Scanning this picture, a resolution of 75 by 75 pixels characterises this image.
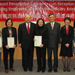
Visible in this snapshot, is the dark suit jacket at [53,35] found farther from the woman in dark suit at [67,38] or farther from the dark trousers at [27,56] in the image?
the dark trousers at [27,56]

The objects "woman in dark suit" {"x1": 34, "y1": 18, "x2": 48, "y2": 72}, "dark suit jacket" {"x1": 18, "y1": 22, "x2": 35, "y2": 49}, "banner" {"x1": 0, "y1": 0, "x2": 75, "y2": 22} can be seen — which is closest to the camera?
"woman in dark suit" {"x1": 34, "y1": 18, "x2": 48, "y2": 72}

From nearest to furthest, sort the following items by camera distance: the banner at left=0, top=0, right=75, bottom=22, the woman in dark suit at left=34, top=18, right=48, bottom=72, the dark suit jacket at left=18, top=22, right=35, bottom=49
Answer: the woman in dark suit at left=34, top=18, right=48, bottom=72 < the dark suit jacket at left=18, top=22, right=35, bottom=49 < the banner at left=0, top=0, right=75, bottom=22

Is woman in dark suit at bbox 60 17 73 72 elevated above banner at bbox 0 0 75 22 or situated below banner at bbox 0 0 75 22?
below

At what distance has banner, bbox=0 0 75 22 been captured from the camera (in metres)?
5.18

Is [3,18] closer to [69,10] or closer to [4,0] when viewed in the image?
[4,0]

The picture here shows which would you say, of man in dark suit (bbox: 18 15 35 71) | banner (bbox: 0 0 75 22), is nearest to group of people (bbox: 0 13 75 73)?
man in dark suit (bbox: 18 15 35 71)

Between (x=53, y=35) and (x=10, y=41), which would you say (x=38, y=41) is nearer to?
(x=53, y=35)

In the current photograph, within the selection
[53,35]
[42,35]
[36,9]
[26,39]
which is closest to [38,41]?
[42,35]

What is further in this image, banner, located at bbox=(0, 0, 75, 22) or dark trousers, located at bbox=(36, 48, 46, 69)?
banner, located at bbox=(0, 0, 75, 22)

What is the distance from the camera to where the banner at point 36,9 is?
17.0ft

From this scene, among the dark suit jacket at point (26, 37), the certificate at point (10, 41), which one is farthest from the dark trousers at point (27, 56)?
the certificate at point (10, 41)

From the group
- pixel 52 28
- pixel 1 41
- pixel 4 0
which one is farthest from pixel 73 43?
pixel 4 0

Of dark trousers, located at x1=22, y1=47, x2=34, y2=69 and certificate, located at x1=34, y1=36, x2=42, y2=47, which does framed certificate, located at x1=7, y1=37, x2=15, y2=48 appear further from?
certificate, located at x1=34, y1=36, x2=42, y2=47

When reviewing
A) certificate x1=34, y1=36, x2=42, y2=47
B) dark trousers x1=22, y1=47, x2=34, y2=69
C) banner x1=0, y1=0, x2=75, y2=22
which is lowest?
dark trousers x1=22, y1=47, x2=34, y2=69
